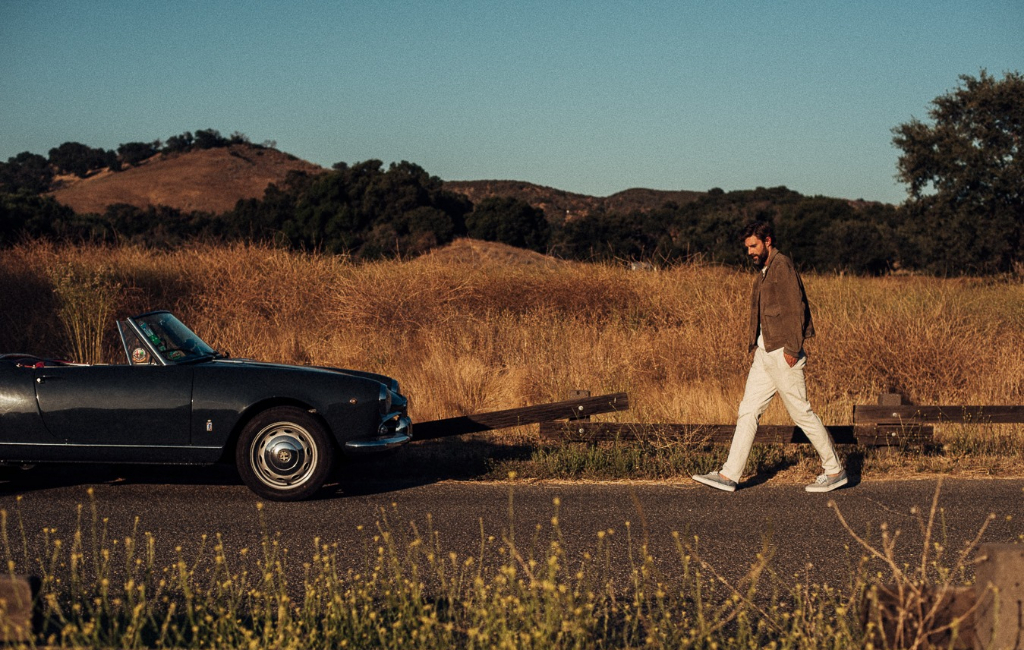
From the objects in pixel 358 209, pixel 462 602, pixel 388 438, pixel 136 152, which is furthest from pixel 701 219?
pixel 136 152

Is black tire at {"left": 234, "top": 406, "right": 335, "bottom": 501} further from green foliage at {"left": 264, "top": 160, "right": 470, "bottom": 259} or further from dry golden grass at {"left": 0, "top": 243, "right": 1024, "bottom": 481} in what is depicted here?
green foliage at {"left": 264, "top": 160, "right": 470, "bottom": 259}

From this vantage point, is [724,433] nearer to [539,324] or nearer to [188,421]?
[188,421]

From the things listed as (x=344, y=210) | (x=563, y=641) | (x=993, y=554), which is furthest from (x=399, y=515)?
(x=344, y=210)

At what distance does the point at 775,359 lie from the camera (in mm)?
7707

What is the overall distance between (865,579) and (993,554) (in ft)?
6.09

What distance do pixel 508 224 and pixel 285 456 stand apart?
33.9 m

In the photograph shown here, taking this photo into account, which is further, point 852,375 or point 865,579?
point 852,375

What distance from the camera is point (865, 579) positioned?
4.96m

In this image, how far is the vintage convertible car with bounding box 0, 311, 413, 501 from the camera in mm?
7418

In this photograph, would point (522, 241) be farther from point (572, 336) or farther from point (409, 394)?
point (409, 394)

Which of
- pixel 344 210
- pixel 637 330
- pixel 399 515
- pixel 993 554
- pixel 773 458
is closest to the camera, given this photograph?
pixel 993 554

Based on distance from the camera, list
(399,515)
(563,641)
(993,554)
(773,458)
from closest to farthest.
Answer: (993,554)
(563,641)
(399,515)
(773,458)

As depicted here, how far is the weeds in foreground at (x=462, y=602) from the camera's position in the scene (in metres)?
3.77

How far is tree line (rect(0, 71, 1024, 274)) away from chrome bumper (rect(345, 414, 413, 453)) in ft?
62.8
